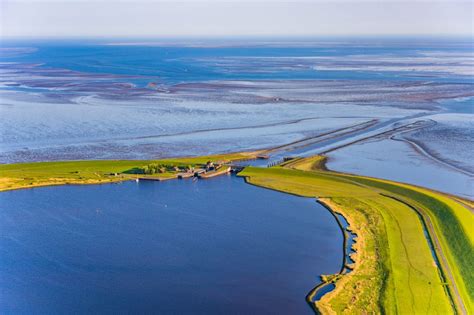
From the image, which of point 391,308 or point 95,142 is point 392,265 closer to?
point 391,308

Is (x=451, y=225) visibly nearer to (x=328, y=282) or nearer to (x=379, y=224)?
(x=379, y=224)

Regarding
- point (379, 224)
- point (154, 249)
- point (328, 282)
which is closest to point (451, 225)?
point (379, 224)

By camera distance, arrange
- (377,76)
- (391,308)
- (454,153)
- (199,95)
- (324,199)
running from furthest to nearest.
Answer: (377,76)
(199,95)
(454,153)
(324,199)
(391,308)

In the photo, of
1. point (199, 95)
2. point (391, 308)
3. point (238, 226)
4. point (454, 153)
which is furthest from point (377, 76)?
point (391, 308)

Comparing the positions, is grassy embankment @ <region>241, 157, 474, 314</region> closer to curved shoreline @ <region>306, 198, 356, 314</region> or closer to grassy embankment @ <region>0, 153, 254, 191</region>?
curved shoreline @ <region>306, 198, 356, 314</region>

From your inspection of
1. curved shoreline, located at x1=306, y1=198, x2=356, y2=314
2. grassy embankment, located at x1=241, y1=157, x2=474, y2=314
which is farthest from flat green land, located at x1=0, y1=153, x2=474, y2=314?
curved shoreline, located at x1=306, y1=198, x2=356, y2=314

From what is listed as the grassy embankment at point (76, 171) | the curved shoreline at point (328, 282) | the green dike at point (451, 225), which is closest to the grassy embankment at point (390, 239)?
the green dike at point (451, 225)

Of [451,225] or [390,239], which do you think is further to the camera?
[451,225]
